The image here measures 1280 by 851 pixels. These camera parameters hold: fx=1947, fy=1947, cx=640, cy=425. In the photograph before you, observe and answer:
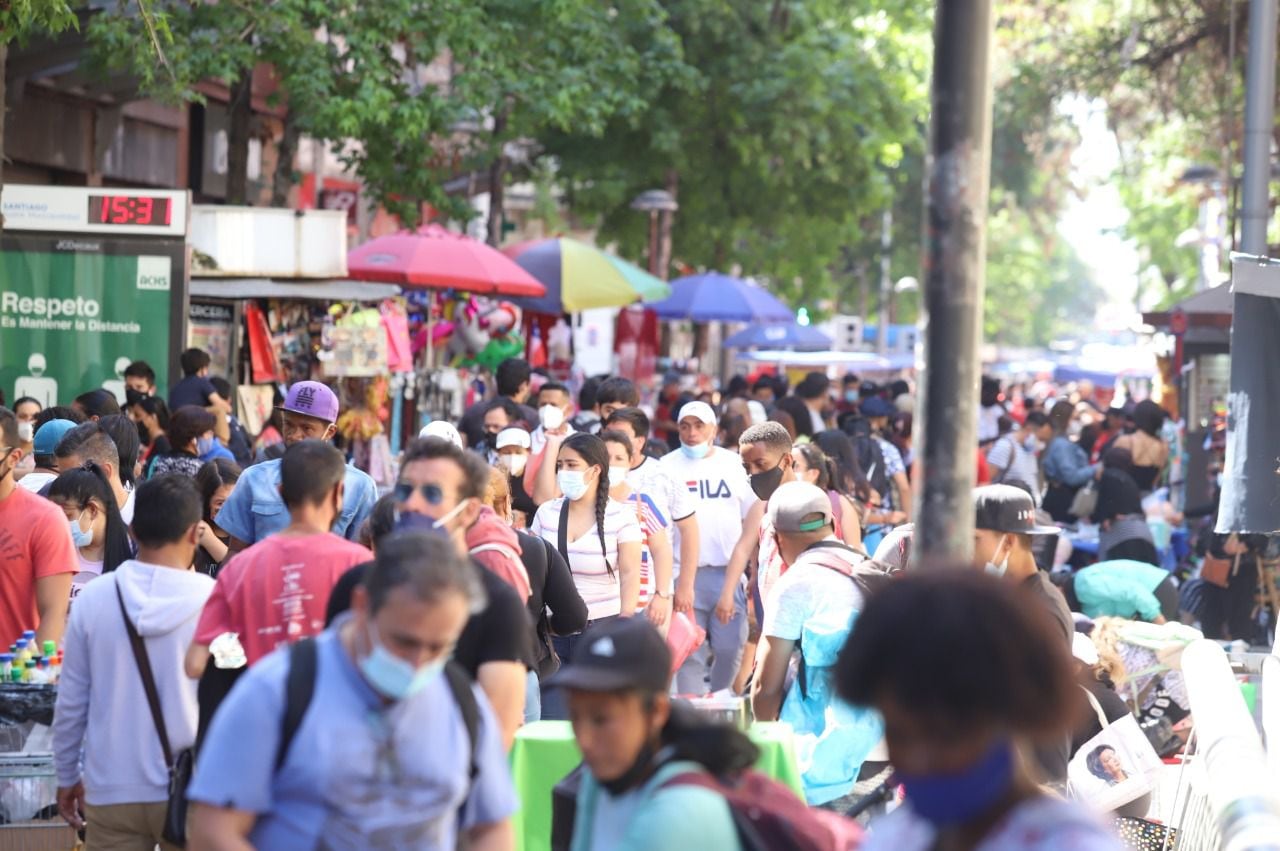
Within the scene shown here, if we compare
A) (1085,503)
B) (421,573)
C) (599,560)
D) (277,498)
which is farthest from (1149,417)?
(421,573)

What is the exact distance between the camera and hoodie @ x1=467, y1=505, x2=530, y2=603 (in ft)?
18.2

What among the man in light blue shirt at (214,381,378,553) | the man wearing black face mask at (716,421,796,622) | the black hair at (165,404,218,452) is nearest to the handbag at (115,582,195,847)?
the man in light blue shirt at (214,381,378,553)

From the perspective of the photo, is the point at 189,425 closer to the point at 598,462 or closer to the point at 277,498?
the point at 598,462

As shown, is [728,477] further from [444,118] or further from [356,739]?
[444,118]

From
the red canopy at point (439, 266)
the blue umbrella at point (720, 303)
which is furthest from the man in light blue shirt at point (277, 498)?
the blue umbrella at point (720, 303)

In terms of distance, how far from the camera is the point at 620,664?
3.84m

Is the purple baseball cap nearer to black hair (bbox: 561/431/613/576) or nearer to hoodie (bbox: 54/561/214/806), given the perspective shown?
black hair (bbox: 561/431/613/576)

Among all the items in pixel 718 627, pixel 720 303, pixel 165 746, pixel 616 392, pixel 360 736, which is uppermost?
pixel 720 303

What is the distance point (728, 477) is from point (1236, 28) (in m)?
14.1

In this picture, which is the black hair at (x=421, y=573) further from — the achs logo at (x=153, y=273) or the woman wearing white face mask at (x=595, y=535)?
the achs logo at (x=153, y=273)

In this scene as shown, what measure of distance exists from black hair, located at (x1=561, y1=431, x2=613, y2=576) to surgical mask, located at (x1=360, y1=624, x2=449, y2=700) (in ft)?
16.5

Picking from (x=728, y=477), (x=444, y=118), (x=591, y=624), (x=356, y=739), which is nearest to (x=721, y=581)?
(x=728, y=477)

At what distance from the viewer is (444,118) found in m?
19.8

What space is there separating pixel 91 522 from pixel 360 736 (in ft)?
14.9
